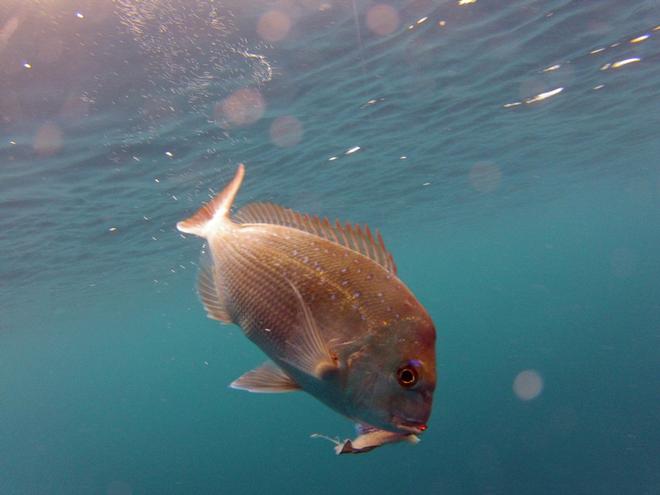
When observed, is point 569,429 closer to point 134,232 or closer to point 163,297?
point 134,232

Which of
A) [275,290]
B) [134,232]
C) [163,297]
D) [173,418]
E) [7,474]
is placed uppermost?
[134,232]

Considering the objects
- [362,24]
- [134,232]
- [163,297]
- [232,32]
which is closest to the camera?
[232,32]

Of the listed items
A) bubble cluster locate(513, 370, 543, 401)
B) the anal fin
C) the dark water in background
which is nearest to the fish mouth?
the anal fin

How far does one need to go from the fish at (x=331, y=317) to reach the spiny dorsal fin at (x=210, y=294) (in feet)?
0.04

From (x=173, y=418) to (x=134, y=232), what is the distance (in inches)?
2023

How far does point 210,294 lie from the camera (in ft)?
7.15

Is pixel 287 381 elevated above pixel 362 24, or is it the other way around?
pixel 362 24

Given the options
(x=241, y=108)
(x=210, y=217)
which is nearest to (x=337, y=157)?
(x=241, y=108)

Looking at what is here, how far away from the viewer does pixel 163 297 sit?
164ft

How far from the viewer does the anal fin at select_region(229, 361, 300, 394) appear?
1739 millimetres

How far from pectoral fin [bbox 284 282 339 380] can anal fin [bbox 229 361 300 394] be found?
0.20 m

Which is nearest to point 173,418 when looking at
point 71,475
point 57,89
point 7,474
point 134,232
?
point 7,474

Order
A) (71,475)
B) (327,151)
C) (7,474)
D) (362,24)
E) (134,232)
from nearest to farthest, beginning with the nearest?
(362,24) → (327,151) → (134,232) → (71,475) → (7,474)

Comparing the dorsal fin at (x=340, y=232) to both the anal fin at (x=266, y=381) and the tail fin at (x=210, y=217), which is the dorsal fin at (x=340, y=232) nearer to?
the tail fin at (x=210, y=217)
